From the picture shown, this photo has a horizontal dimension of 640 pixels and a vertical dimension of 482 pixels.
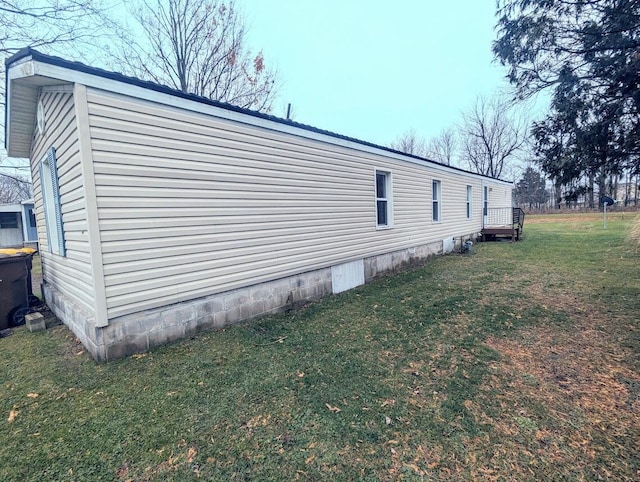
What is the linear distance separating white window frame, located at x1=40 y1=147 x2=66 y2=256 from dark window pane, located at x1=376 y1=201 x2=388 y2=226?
20.4 feet

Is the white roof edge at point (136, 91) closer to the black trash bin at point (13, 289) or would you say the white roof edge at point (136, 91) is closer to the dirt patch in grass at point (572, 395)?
the black trash bin at point (13, 289)

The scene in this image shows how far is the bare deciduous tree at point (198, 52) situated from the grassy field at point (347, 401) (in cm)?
1229

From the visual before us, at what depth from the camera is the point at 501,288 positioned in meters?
6.16

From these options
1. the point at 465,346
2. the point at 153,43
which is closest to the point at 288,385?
the point at 465,346

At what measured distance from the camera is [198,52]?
43.9 feet

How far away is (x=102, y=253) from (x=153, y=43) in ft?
43.3

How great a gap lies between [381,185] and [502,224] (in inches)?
463

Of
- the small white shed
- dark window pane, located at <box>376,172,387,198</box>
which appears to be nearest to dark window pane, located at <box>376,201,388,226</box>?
dark window pane, located at <box>376,172,387,198</box>

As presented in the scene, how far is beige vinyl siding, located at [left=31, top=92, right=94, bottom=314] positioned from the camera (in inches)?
135

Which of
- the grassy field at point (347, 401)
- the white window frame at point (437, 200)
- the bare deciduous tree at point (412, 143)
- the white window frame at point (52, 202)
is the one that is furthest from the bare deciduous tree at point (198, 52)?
the bare deciduous tree at point (412, 143)

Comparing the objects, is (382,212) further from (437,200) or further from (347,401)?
(347,401)

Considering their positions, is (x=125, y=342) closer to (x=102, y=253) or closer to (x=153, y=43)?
(x=102, y=253)

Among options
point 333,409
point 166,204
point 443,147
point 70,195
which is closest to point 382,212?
point 166,204

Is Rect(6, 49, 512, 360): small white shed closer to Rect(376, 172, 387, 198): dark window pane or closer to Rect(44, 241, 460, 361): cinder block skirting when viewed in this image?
Rect(44, 241, 460, 361): cinder block skirting
